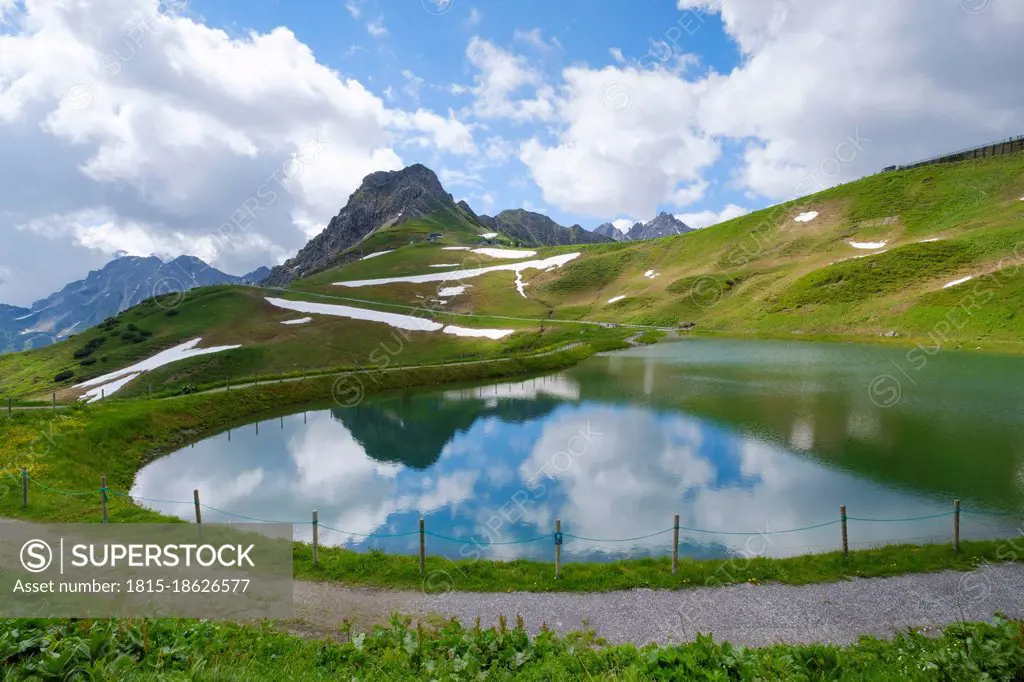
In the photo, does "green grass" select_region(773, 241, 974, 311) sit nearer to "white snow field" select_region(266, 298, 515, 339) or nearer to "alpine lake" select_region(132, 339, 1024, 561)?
"alpine lake" select_region(132, 339, 1024, 561)

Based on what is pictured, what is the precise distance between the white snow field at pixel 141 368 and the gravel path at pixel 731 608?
75.3m

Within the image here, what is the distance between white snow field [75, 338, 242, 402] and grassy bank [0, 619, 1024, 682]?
7822 cm

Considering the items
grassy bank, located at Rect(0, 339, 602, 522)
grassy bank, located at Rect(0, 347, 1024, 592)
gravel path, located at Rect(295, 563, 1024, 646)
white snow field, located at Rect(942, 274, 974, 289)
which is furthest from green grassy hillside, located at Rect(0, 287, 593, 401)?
white snow field, located at Rect(942, 274, 974, 289)

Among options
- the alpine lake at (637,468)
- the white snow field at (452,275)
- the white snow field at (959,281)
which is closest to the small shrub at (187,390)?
the alpine lake at (637,468)

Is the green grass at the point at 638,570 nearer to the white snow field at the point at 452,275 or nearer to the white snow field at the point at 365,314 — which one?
the white snow field at the point at 365,314

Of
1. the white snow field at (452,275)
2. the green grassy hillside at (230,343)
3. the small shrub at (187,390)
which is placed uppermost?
the white snow field at (452,275)

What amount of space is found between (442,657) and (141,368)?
92973 millimetres

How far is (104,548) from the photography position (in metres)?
18.8

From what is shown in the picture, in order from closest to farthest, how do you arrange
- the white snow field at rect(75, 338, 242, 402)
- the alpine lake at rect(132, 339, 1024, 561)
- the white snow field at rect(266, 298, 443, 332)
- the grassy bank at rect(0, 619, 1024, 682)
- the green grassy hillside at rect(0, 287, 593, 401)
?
1. the grassy bank at rect(0, 619, 1024, 682)
2. the alpine lake at rect(132, 339, 1024, 561)
3. the white snow field at rect(75, 338, 242, 402)
4. the green grassy hillside at rect(0, 287, 593, 401)
5. the white snow field at rect(266, 298, 443, 332)

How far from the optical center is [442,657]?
10594mm

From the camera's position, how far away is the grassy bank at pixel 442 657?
8000 mm

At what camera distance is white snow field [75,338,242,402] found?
73812 millimetres

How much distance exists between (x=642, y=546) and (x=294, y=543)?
1565 cm

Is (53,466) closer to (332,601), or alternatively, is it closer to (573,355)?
(332,601)
